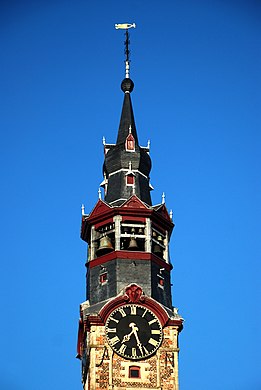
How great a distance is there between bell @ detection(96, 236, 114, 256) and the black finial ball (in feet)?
53.3

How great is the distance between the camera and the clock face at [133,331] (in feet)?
289

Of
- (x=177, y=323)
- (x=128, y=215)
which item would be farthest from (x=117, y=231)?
(x=177, y=323)

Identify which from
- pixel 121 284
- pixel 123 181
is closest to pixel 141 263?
pixel 121 284

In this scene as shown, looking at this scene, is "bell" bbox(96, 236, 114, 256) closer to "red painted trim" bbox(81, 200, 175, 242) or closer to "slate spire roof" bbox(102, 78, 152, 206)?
"red painted trim" bbox(81, 200, 175, 242)

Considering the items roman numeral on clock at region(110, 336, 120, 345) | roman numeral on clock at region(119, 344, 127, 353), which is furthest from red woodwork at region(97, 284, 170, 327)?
roman numeral on clock at region(119, 344, 127, 353)

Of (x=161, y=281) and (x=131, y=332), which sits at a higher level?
(x=161, y=281)

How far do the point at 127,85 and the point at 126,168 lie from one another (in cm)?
958

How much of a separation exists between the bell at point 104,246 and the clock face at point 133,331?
530cm

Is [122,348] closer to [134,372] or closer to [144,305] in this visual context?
[134,372]

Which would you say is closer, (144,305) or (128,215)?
(144,305)

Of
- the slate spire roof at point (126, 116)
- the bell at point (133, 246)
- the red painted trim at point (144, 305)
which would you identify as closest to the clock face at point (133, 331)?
the red painted trim at point (144, 305)

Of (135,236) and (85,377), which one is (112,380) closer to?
(85,377)

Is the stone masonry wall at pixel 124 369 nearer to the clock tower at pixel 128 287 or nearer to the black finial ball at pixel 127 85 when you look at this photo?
the clock tower at pixel 128 287

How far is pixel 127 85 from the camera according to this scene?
105m
